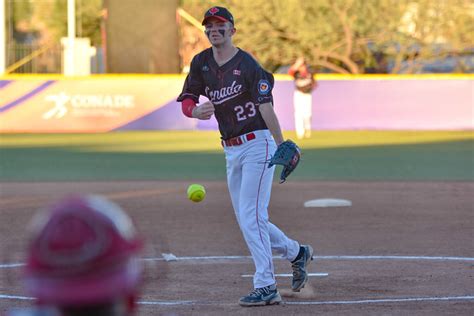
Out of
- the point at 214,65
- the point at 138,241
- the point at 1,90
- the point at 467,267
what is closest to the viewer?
the point at 138,241

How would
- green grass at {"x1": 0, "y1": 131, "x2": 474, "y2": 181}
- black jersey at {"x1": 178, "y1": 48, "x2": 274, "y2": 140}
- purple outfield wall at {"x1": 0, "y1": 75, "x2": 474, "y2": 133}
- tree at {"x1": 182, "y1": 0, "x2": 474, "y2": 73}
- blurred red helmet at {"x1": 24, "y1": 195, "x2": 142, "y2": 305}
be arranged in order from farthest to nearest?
tree at {"x1": 182, "y1": 0, "x2": 474, "y2": 73} < purple outfield wall at {"x1": 0, "y1": 75, "x2": 474, "y2": 133} < green grass at {"x1": 0, "y1": 131, "x2": 474, "y2": 181} < black jersey at {"x1": 178, "y1": 48, "x2": 274, "y2": 140} < blurred red helmet at {"x1": 24, "y1": 195, "x2": 142, "y2": 305}

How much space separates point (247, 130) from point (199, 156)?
1584 centimetres

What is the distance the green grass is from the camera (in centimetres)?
1945

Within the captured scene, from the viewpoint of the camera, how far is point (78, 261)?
2.08m

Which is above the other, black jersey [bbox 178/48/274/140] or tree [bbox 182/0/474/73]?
black jersey [bbox 178/48/274/140]

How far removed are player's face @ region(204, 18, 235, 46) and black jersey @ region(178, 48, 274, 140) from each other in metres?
0.23

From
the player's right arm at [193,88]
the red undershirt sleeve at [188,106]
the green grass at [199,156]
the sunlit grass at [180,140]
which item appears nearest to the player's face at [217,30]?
the player's right arm at [193,88]

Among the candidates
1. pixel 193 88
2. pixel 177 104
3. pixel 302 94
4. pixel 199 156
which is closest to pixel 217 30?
pixel 193 88

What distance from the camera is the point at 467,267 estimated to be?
30.4 feet

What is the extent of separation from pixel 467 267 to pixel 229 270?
80.7 inches

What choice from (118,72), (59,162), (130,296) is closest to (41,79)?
(118,72)

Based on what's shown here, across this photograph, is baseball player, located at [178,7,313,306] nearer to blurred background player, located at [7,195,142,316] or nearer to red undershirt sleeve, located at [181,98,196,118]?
red undershirt sleeve, located at [181,98,196,118]

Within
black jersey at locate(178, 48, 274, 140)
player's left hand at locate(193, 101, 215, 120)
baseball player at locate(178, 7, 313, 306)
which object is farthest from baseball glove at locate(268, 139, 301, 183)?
player's left hand at locate(193, 101, 215, 120)

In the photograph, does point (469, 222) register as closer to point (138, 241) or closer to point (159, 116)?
point (138, 241)
